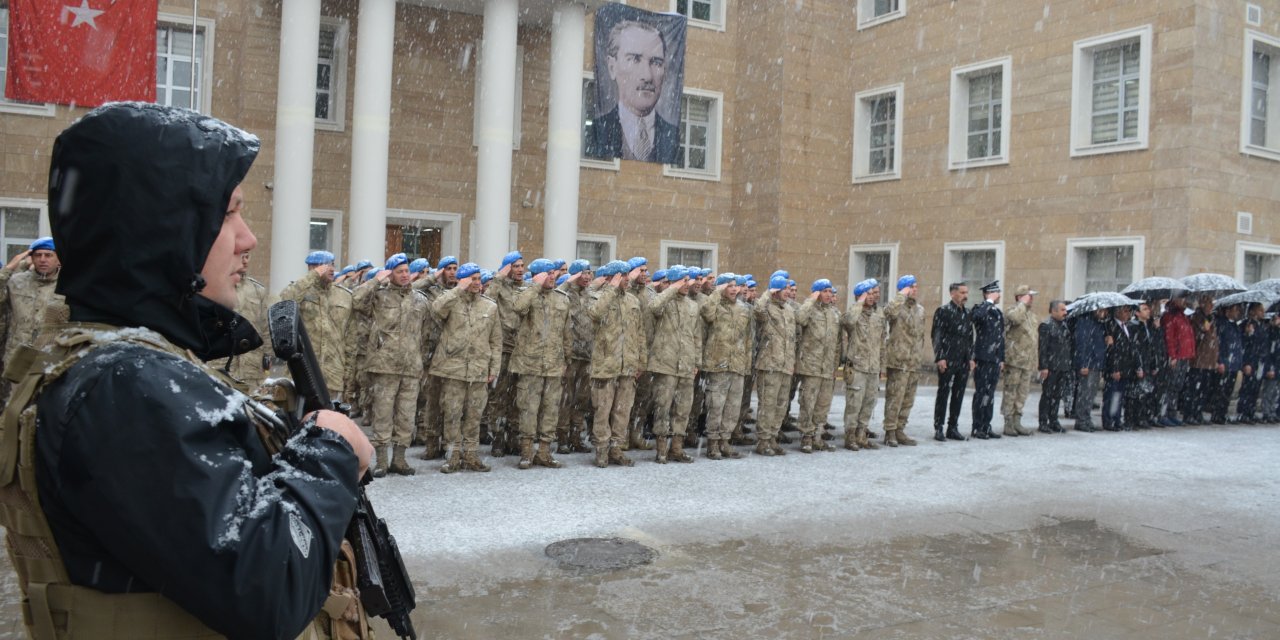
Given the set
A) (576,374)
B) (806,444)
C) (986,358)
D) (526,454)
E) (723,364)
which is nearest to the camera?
(526,454)

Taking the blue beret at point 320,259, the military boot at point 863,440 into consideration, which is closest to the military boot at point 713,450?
the military boot at point 863,440

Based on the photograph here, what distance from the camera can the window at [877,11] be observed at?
23297 mm

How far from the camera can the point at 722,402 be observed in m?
11.3

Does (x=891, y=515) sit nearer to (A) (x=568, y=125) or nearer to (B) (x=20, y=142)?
(A) (x=568, y=125)

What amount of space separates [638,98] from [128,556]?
17941 mm

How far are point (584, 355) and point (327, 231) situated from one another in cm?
966

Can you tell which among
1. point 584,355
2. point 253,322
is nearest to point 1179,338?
point 584,355

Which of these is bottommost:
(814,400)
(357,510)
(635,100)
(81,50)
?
(814,400)

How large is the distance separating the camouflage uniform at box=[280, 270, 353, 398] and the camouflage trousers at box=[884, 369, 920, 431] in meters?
6.79

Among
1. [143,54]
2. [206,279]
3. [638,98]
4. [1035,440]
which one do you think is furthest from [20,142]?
[206,279]

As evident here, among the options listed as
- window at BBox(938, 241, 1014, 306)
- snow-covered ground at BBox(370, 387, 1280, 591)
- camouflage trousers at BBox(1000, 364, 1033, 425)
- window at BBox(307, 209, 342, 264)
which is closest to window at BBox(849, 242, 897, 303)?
window at BBox(938, 241, 1014, 306)

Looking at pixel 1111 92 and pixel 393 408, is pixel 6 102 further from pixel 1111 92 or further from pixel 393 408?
pixel 1111 92

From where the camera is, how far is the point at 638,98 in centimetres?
1875

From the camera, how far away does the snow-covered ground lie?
7070 millimetres
